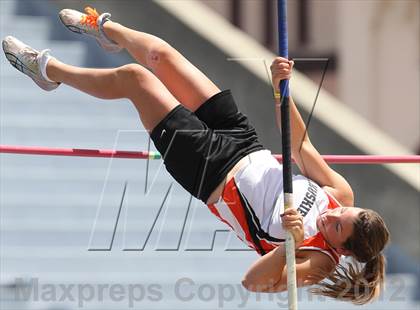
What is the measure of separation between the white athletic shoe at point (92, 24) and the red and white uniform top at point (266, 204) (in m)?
0.73

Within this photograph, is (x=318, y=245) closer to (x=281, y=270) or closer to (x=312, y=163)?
(x=281, y=270)

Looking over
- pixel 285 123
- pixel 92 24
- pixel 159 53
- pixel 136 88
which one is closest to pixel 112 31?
pixel 92 24

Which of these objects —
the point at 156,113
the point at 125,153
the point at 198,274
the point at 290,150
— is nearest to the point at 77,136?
the point at 198,274

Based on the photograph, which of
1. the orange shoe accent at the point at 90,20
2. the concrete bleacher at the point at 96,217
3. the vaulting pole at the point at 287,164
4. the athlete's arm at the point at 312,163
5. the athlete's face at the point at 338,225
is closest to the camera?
the vaulting pole at the point at 287,164

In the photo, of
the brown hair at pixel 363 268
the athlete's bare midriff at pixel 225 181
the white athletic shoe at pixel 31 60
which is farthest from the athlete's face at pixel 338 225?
the white athletic shoe at pixel 31 60

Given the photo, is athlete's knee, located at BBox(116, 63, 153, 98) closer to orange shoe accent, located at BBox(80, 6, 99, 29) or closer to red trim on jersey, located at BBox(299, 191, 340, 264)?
orange shoe accent, located at BBox(80, 6, 99, 29)

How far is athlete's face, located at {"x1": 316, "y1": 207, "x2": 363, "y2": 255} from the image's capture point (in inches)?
176

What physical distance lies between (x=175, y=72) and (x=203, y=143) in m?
0.30

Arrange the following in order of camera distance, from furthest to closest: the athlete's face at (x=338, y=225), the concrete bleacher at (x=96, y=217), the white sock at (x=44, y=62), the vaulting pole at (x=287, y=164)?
the concrete bleacher at (x=96, y=217)
the white sock at (x=44, y=62)
the athlete's face at (x=338, y=225)
the vaulting pole at (x=287, y=164)

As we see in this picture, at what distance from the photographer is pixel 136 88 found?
181 inches

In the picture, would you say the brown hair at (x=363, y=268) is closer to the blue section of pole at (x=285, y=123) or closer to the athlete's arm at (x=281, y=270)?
the athlete's arm at (x=281, y=270)

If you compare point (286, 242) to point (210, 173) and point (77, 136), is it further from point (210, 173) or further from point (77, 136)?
point (77, 136)

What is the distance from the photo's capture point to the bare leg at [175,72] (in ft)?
15.5

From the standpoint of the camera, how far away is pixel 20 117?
668 centimetres
